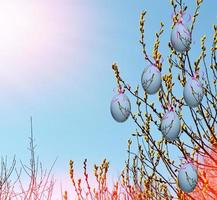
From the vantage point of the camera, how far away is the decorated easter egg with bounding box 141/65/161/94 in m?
5.00

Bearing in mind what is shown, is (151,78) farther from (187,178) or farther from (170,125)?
(187,178)

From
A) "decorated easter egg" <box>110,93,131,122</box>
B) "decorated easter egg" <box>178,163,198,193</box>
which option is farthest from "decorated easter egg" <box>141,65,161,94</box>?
"decorated easter egg" <box>178,163,198,193</box>

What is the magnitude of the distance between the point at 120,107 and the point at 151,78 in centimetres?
46

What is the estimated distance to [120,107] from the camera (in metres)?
5.18

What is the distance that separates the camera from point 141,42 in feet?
19.5

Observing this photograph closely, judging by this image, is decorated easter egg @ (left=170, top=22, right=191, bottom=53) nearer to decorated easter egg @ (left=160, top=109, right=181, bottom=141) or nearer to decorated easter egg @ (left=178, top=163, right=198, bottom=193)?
decorated easter egg @ (left=160, top=109, right=181, bottom=141)

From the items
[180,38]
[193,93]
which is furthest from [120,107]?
[180,38]

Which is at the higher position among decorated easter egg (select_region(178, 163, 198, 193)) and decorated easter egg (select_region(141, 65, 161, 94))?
decorated easter egg (select_region(141, 65, 161, 94))

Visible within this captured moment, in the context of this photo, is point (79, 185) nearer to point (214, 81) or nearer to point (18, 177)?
point (214, 81)

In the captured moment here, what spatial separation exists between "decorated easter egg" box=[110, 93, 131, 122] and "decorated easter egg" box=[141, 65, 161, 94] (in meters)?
0.30

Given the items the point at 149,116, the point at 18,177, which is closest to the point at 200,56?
the point at 149,116

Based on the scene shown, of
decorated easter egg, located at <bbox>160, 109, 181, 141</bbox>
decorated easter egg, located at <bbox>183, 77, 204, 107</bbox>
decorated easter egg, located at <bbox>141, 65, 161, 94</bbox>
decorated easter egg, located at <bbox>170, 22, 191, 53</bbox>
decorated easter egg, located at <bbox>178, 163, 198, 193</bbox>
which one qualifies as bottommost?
decorated easter egg, located at <bbox>178, 163, 198, 193</bbox>

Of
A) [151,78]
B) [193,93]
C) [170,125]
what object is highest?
[151,78]

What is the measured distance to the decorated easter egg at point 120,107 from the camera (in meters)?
5.19
